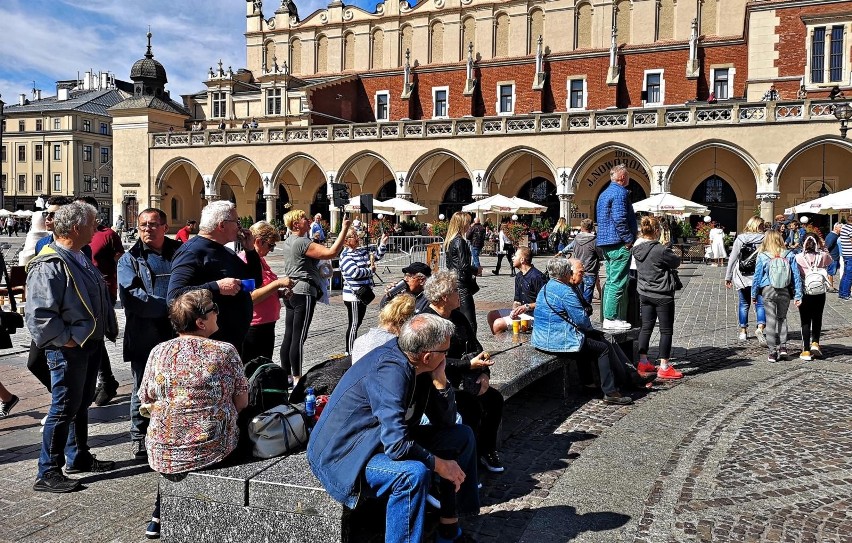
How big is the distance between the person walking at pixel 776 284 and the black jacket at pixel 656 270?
173 cm

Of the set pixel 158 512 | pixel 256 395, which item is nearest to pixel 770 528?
pixel 256 395

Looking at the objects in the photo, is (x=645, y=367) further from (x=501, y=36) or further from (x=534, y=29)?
(x=501, y=36)

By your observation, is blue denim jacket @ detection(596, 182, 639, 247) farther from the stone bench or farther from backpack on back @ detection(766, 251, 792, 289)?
the stone bench

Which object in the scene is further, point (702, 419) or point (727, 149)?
point (727, 149)

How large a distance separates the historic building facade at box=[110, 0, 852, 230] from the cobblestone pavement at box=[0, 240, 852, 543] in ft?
74.8

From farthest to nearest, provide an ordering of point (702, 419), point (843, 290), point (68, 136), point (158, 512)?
point (68, 136) < point (843, 290) < point (702, 419) < point (158, 512)

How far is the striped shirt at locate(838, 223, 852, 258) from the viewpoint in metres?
15.8

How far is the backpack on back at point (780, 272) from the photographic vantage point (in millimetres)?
8906

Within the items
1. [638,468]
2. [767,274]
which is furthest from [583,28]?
[638,468]

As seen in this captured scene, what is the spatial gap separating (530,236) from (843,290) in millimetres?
12883

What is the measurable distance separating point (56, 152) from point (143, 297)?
7503 cm

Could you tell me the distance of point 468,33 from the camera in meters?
41.2

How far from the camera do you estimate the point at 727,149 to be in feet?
94.9

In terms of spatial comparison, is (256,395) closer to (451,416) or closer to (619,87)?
(451,416)
